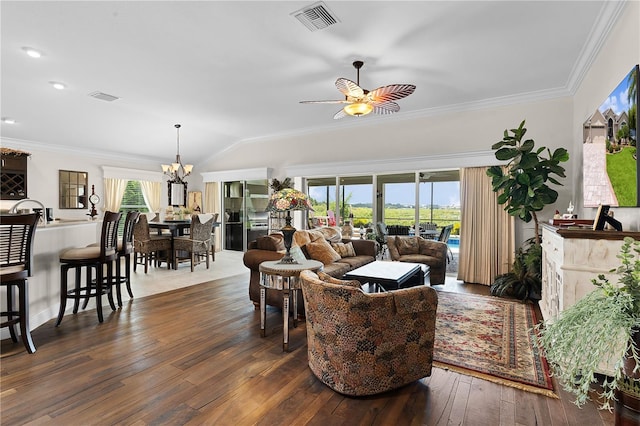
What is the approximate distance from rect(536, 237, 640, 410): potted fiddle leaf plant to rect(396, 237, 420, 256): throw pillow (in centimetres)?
434

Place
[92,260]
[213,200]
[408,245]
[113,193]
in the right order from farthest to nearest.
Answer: [213,200] < [113,193] < [408,245] < [92,260]

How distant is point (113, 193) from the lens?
316 inches

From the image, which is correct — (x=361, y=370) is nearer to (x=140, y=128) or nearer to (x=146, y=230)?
(x=146, y=230)

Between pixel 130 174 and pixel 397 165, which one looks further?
pixel 130 174

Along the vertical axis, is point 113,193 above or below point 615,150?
below

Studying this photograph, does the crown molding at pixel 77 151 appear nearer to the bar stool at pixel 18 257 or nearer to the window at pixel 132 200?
the window at pixel 132 200

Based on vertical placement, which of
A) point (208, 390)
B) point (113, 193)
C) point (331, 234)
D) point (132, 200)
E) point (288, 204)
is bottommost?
point (208, 390)

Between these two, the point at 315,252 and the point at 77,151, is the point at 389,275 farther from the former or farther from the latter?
the point at 77,151

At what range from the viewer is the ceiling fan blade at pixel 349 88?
3394 millimetres

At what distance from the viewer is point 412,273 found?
4.04 metres

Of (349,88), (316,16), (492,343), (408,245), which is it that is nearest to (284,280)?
(492,343)

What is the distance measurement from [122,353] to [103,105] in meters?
4.81

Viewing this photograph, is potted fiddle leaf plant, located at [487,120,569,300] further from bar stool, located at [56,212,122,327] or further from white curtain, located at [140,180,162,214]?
white curtain, located at [140,180,162,214]

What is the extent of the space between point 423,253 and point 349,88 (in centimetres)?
315
